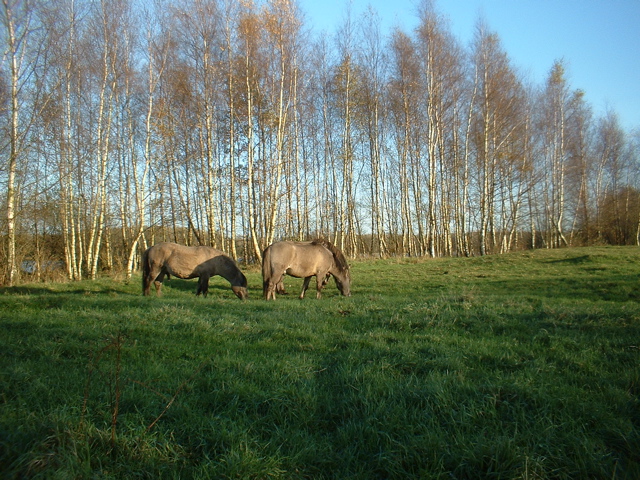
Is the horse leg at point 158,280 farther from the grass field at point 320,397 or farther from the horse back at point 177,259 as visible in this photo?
the grass field at point 320,397

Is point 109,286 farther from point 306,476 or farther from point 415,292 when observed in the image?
point 306,476

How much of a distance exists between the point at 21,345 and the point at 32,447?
2676 millimetres

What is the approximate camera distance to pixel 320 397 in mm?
3105

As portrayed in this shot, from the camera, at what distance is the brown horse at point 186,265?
11.8 metres

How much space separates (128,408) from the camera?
2832mm

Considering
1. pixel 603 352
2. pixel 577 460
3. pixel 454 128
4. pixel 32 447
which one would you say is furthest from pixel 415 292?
pixel 454 128

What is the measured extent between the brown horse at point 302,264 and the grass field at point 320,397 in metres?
5.57

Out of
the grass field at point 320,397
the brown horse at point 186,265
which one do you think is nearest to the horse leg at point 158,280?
the brown horse at point 186,265

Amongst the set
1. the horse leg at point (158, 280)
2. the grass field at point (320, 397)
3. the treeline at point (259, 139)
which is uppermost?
the treeline at point (259, 139)

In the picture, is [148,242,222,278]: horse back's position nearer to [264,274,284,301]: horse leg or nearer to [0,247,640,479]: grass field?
[264,274,284,301]: horse leg

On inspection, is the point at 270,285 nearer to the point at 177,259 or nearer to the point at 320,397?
the point at 177,259

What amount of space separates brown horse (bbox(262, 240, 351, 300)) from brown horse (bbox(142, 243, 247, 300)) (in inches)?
52.8

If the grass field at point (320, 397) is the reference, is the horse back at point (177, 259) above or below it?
above

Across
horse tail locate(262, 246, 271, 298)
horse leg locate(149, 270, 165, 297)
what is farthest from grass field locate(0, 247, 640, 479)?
horse leg locate(149, 270, 165, 297)
